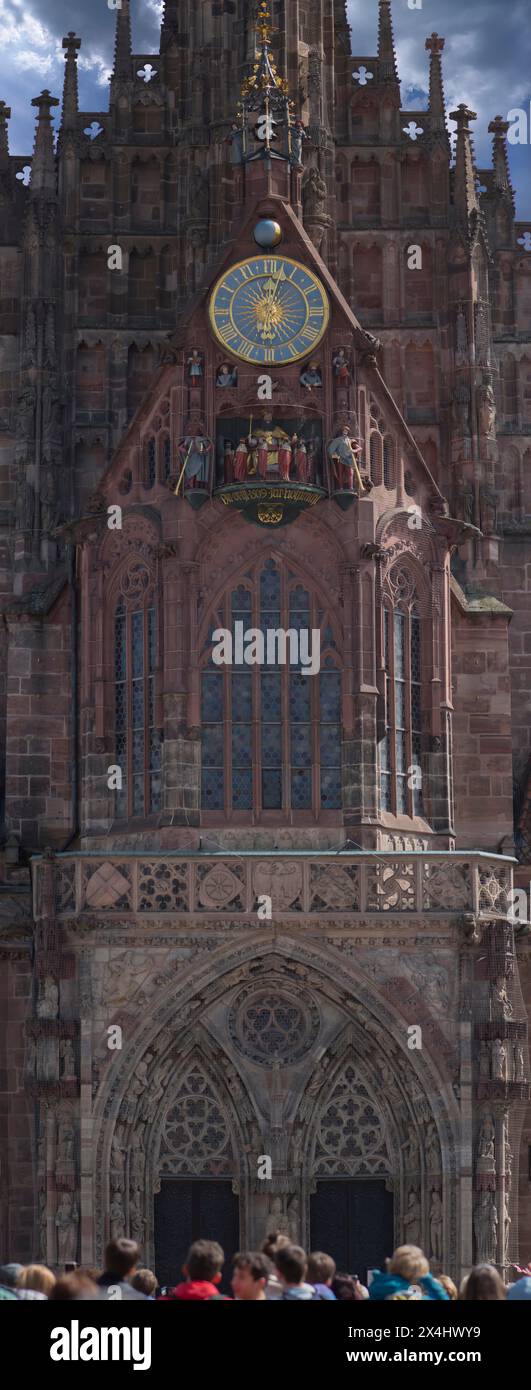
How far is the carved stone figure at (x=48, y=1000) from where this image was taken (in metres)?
41.2

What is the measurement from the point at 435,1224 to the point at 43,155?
20.2 m

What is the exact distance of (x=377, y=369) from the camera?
1738 inches

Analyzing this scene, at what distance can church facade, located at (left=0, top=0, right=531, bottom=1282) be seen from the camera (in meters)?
41.4

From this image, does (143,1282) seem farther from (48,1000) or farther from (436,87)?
(436,87)

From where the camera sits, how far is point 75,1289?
814 inches

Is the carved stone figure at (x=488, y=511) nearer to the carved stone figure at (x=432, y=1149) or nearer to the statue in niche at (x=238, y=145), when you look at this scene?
the statue in niche at (x=238, y=145)

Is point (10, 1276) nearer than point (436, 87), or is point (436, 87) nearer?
point (10, 1276)

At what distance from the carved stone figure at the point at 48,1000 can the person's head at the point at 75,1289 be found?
20.1 metres

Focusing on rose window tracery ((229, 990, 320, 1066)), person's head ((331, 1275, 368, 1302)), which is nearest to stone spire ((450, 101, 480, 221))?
rose window tracery ((229, 990, 320, 1066))

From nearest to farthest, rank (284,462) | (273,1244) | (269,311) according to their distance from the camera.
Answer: (273,1244)
(284,462)
(269,311)

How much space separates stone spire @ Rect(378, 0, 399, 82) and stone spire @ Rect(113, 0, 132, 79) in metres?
4.62

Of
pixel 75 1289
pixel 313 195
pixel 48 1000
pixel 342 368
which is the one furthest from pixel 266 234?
pixel 75 1289
